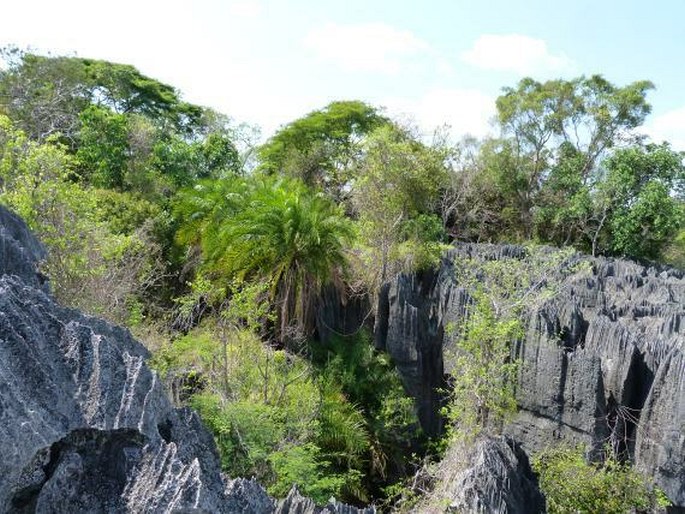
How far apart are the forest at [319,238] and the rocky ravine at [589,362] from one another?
0.44 meters

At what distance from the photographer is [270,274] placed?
1000 cm

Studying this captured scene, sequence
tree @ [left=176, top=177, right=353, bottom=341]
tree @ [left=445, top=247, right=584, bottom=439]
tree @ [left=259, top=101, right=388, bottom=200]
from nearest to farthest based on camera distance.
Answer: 1. tree @ [left=445, top=247, right=584, bottom=439]
2. tree @ [left=176, top=177, right=353, bottom=341]
3. tree @ [left=259, top=101, right=388, bottom=200]

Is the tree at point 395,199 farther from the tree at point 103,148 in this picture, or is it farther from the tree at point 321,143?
the tree at point 103,148

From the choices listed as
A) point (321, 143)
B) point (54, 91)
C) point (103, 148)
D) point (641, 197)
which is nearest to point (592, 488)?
point (641, 197)

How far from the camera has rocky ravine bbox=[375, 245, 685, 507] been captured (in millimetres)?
7293

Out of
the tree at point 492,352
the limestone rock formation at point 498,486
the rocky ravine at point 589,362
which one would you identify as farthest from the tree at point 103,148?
the limestone rock formation at point 498,486

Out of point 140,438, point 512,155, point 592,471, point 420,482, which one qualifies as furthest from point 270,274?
point 512,155

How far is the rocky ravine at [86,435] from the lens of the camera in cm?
259

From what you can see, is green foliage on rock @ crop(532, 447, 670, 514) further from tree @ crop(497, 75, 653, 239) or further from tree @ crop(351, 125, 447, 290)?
tree @ crop(497, 75, 653, 239)

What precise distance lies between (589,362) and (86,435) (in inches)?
255

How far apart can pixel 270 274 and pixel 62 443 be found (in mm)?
7268

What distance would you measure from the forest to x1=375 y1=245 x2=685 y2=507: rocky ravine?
0.44 meters

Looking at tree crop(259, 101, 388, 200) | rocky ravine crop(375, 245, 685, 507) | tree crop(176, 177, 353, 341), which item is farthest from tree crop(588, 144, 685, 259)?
tree crop(176, 177, 353, 341)

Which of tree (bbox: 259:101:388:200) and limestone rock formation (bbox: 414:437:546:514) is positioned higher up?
tree (bbox: 259:101:388:200)
